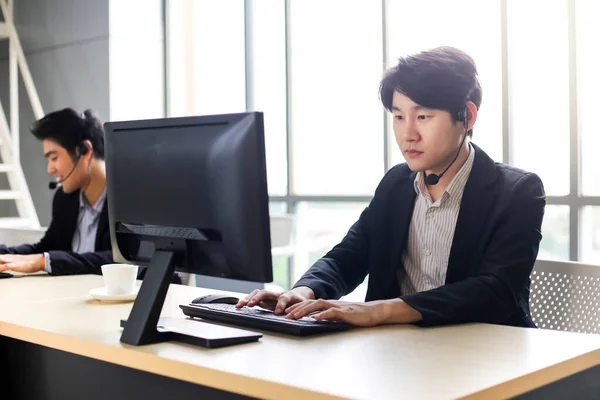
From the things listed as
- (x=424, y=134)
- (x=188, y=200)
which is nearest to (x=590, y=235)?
(x=424, y=134)

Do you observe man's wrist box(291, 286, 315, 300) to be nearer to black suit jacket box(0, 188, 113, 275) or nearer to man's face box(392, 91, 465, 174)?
man's face box(392, 91, 465, 174)

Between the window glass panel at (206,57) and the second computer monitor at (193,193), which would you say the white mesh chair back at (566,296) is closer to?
the second computer monitor at (193,193)

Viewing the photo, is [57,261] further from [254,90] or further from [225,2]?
[225,2]

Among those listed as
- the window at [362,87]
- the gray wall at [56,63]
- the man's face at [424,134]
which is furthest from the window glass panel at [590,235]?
the gray wall at [56,63]

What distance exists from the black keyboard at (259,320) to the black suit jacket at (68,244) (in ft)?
3.14

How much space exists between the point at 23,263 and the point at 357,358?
166cm

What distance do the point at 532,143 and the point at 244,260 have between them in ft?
9.15

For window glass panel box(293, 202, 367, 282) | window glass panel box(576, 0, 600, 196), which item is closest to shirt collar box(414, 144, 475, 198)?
window glass panel box(576, 0, 600, 196)

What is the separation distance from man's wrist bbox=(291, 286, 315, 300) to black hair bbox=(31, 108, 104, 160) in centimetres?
153

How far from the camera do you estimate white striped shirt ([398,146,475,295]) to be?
6.85 feet

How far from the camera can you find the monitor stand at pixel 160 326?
1.53 metres

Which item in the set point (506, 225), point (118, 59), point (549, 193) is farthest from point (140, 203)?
point (118, 59)

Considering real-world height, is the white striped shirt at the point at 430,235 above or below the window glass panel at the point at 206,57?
below

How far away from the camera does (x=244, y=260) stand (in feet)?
5.08
